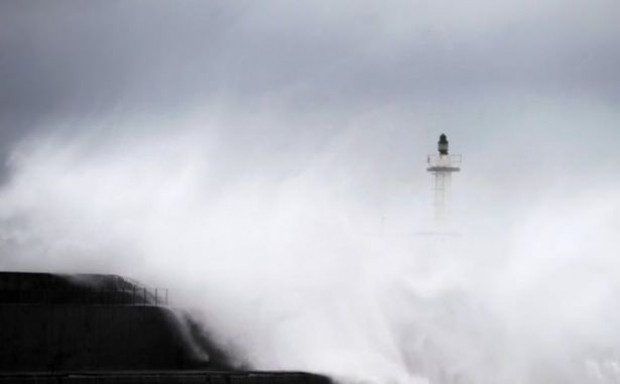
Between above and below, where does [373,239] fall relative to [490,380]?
above

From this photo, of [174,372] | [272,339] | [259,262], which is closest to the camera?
[174,372]

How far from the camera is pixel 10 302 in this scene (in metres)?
31.9

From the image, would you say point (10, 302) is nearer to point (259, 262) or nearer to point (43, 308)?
point (43, 308)

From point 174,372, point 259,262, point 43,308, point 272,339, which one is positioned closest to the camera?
point 174,372

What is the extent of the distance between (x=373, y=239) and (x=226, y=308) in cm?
542

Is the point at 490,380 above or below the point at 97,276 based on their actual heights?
below

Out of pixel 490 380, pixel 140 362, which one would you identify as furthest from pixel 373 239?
pixel 140 362

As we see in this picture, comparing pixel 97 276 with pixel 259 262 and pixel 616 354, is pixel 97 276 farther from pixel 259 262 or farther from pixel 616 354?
pixel 616 354

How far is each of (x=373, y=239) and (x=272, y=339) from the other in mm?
5503

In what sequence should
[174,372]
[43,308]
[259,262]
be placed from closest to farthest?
[174,372], [43,308], [259,262]

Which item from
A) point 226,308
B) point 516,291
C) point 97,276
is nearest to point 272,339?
point 226,308

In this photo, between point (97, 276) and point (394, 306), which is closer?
point (97, 276)

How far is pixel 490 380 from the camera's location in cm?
3406

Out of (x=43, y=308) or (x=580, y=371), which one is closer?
(x=43, y=308)
